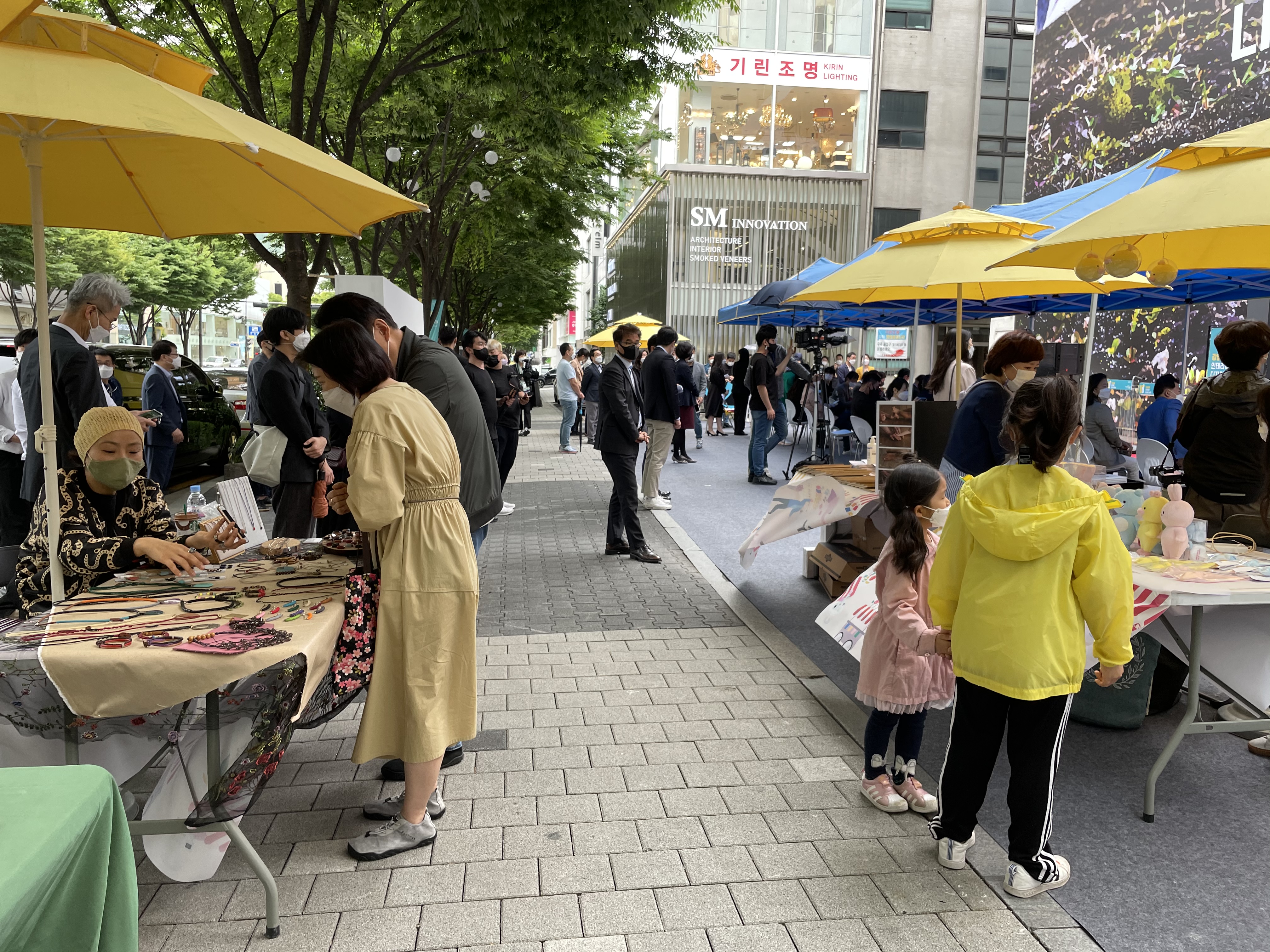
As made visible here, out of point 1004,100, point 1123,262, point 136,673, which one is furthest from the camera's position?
→ point 1004,100

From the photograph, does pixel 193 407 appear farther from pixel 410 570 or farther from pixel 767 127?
pixel 767 127

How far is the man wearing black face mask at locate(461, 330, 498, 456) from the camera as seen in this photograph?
792 centimetres

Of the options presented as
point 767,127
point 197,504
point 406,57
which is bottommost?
point 197,504

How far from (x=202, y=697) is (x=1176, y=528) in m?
3.96

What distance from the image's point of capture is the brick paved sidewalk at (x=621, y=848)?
2742 millimetres

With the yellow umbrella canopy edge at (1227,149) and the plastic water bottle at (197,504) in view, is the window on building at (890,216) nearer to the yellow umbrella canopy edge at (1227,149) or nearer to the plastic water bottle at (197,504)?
the yellow umbrella canopy edge at (1227,149)

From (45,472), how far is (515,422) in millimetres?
7348

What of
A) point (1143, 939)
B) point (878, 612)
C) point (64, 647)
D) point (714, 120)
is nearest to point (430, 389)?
point (64, 647)

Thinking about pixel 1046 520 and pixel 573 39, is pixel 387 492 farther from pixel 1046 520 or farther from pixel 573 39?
pixel 573 39

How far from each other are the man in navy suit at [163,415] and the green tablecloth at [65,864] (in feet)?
26.2

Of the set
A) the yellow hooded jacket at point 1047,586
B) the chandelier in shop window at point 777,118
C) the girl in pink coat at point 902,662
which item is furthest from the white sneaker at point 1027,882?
the chandelier in shop window at point 777,118

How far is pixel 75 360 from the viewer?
4.72 metres

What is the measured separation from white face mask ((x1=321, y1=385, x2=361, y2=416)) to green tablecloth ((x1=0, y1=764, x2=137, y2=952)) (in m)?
1.55

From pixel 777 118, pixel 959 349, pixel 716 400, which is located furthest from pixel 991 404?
pixel 777 118
